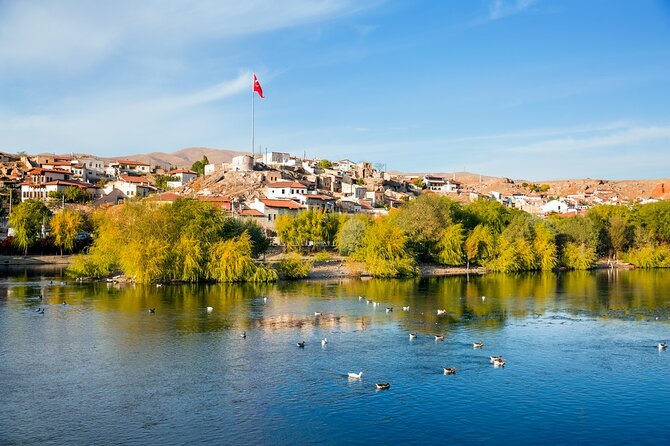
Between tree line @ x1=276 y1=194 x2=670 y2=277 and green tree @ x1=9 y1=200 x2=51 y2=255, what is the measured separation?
30459 mm

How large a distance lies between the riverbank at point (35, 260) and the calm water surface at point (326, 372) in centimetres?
3026

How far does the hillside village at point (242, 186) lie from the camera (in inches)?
4119

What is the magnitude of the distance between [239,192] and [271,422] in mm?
95018

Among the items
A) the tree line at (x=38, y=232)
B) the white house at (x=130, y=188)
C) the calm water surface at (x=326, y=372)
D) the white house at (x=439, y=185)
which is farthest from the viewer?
the white house at (x=439, y=185)

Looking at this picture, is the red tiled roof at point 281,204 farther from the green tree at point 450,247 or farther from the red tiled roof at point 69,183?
the red tiled roof at point 69,183

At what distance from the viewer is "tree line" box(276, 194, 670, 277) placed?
71.1 m

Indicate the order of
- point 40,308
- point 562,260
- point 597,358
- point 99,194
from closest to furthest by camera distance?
point 597,358 → point 40,308 → point 562,260 → point 99,194

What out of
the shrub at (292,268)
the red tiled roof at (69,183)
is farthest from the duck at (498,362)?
the red tiled roof at (69,183)

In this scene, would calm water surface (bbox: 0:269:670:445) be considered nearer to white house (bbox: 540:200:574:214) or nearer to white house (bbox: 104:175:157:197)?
white house (bbox: 104:175:157:197)

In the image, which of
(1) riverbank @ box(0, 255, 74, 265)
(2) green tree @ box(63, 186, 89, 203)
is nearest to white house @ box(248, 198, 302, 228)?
(1) riverbank @ box(0, 255, 74, 265)

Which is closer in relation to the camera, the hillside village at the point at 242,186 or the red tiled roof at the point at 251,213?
the red tiled roof at the point at 251,213

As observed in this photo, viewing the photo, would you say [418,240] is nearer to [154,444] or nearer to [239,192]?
[239,192]

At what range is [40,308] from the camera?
143ft

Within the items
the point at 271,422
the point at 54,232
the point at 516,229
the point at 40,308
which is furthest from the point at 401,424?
the point at 54,232
